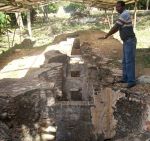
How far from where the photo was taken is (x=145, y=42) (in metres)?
15.9

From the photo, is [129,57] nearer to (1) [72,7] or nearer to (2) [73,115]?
(2) [73,115]

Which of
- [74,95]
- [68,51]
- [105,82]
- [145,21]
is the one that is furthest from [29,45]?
[105,82]

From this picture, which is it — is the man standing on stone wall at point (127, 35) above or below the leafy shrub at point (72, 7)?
above

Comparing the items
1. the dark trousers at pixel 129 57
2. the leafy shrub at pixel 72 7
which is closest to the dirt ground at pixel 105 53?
the dark trousers at pixel 129 57

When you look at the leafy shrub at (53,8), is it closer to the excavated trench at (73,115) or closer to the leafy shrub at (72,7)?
the leafy shrub at (72,7)

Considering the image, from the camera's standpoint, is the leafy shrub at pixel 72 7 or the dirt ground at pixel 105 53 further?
the leafy shrub at pixel 72 7

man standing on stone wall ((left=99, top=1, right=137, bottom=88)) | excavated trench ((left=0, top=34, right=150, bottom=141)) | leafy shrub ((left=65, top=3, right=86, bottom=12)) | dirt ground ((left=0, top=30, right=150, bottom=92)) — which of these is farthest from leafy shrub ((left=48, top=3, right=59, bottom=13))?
excavated trench ((left=0, top=34, right=150, bottom=141))

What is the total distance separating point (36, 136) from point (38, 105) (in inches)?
26.3

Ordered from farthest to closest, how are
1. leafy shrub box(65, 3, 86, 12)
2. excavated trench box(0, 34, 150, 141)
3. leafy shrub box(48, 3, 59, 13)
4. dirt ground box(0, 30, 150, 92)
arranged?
leafy shrub box(48, 3, 59, 13) < leafy shrub box(65, 3, 86, 12) < dirt ground box(0, 30, 150, 92) < excavated trench box(0, 34, 150, 141)

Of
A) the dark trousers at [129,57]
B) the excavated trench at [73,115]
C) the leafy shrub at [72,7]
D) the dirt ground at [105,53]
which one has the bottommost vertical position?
the leafy shrub at [72,7]

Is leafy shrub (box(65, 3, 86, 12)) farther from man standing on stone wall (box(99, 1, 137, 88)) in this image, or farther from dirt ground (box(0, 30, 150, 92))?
man standing on stone wall (box(99, 1, 137, 88))

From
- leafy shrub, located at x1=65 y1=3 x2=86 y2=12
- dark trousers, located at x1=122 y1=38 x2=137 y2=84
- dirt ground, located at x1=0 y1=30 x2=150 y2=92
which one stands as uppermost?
dark trousers, located at x1=122 y1=38 x2=137 y2=84

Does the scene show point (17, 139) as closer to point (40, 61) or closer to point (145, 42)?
point (40, 61)

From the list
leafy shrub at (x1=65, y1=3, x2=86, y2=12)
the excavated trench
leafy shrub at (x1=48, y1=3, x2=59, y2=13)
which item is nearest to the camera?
the excavated trench
